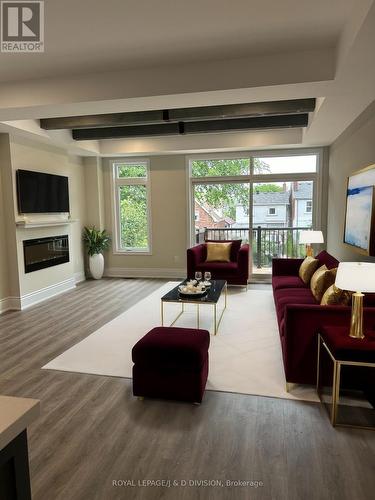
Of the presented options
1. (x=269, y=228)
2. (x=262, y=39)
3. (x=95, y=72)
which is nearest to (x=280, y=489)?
(x=262, y=39)

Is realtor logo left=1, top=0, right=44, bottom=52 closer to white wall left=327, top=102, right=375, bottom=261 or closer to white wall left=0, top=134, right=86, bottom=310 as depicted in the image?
white wall left=0, top=134, right=86, bottom=310

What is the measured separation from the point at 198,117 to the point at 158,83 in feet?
4.01

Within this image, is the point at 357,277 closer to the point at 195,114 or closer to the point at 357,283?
the point at 357,283

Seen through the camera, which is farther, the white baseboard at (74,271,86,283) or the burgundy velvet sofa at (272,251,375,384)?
the white baseboard at (74,271,86,283)

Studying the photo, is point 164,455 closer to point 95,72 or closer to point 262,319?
point 262,319

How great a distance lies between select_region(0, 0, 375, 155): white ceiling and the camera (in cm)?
238

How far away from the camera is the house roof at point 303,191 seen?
6.69 metres

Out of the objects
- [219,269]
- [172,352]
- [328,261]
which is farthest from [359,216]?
[219,269]

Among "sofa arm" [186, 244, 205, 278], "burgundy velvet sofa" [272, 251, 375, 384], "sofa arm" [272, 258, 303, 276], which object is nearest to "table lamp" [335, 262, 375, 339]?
"burgundy velvet sofa" [272, 251, 375, 384]

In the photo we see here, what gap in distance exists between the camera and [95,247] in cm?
720

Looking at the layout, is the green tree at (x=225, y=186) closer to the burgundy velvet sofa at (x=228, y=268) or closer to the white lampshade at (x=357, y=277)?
the burgundy velvet sofa at (x=228, y=268)

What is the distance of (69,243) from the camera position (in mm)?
6703

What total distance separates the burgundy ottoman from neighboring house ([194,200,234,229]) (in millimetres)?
4786

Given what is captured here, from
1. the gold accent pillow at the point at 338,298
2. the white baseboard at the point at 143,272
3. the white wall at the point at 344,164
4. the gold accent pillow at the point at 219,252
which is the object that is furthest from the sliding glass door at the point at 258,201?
the gold accent pillow at the point at 338,298
